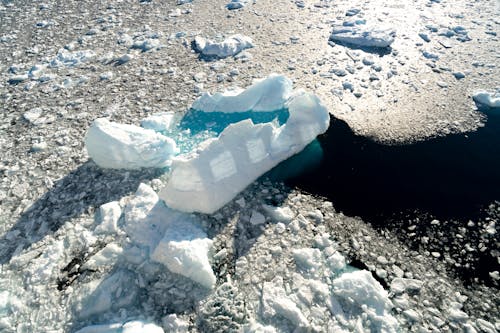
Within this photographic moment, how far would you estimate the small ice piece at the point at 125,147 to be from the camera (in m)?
3.04

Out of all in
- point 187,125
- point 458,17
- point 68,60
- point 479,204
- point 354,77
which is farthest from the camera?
point 458,17

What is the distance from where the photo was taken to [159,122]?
11.5 feet

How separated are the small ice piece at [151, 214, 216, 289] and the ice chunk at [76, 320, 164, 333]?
0.37 m

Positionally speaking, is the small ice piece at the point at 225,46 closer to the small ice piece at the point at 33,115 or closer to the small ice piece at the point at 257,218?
the small ice piece at the point at 33,115

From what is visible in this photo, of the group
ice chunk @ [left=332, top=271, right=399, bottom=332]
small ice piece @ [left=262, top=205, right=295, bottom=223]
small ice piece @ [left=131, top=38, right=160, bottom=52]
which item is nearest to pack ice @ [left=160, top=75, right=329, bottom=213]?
small ice piece @ [left=262, top=205, right=295, bottom=223]

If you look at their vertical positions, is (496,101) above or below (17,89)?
above

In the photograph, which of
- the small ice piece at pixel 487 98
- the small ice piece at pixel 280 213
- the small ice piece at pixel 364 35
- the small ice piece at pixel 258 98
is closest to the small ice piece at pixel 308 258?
the small ice piece at pixel 280 213

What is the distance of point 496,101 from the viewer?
3.63 m

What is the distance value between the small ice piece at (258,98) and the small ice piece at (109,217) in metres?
1.31

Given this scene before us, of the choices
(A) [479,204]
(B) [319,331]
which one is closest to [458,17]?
(A) [479,204]

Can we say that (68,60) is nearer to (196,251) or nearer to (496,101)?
(196,251)

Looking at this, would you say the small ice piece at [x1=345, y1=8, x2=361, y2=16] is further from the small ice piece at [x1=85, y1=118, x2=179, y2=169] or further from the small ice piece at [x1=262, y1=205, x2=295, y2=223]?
the small ice piece at [x1=262, y1=205, x2=295, y2=223]

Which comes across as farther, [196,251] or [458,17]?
[458,17]

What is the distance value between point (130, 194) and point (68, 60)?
2507mm
